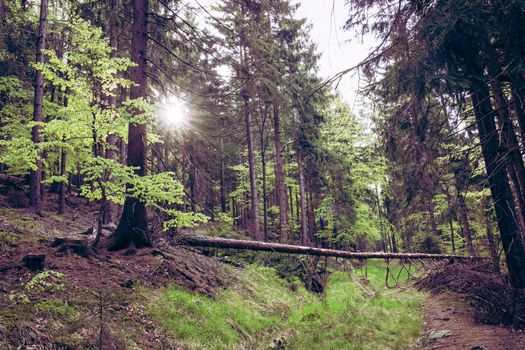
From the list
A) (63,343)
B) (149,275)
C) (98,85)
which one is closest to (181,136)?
(98,85)

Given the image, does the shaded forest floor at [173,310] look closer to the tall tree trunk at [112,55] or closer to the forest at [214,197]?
the forest at [214,197]

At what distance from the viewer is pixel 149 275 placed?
22.9ft

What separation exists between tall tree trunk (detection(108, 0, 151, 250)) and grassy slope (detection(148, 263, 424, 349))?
203 centimetres

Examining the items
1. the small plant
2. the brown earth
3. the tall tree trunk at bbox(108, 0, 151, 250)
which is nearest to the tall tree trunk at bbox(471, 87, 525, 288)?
the brown earth

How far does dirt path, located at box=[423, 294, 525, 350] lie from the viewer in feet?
16.9

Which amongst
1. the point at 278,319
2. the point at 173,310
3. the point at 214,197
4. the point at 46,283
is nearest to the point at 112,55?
the point at 214,197

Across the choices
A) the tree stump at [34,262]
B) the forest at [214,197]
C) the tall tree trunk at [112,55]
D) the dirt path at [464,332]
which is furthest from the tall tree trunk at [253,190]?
the tree stump at [34,262]

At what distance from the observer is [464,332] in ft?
20.0

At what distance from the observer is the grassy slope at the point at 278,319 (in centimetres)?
575

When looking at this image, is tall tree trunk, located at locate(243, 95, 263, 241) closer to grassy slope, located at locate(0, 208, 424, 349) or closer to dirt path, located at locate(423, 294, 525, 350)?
grassy slope, located at locate(0, 208, 424, 349)

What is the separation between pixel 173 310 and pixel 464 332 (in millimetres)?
5857

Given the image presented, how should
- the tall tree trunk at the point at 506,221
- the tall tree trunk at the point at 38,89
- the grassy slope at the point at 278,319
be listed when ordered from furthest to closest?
the tall tree trunk at the point at 38,89 → the tall tree trunk at the point at 506,221 → the grassy slope at the point at 278,319

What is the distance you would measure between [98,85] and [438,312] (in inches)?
430

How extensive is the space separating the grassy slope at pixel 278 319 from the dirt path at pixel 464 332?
428 mm
